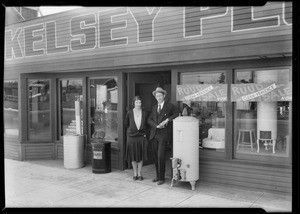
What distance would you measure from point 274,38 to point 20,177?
588cm

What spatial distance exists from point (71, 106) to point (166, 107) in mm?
3288

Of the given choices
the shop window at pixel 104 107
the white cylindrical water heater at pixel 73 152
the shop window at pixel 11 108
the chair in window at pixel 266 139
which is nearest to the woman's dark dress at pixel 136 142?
the shop window at pixel 104 107

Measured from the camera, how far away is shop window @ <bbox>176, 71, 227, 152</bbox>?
619cm

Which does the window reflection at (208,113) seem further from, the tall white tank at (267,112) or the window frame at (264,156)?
the tall white tank at (267,112)

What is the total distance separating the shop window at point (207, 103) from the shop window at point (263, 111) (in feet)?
0.96

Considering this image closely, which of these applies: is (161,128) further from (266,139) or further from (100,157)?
(266,139)

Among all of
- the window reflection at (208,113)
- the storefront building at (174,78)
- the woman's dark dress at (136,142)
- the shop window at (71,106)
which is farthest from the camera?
the shop window at (71,106)

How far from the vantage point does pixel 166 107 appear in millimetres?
6422

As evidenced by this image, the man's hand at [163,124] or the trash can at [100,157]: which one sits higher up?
the man's hand at [163,124]

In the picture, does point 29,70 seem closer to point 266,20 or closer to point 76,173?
point 76,173

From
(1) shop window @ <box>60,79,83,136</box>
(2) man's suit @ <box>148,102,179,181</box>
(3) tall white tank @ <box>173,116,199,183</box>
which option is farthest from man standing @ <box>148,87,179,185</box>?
(1) shop window @ <box>60,79,83,136</box>

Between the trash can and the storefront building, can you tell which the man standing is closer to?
the storefront building

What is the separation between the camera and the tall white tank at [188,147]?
595 cm

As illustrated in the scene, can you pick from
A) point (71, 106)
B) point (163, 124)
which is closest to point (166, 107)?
point (163, 124)
